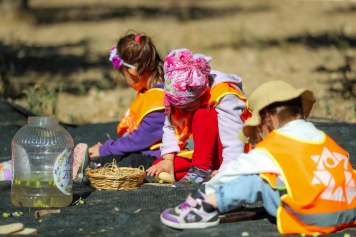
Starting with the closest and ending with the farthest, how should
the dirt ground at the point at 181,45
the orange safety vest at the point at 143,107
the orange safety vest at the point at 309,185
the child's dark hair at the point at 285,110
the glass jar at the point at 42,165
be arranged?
the orange safety vest at the point at 309,185, the child's dark hair at the point at 285,110, the glass jar at the point at 42,165, the orange safety vest at the point at 143,107, the dirt ground at the point at 181,45

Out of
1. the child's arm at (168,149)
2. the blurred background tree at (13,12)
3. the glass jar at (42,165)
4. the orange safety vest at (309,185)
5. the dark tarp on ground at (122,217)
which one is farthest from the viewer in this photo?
the blurred background tree at (13,12)

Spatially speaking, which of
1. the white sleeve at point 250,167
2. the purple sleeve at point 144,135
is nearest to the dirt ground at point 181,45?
the purple sleeve at point 144,135

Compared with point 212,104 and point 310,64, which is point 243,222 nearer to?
point 212,104

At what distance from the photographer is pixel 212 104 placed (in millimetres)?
4848

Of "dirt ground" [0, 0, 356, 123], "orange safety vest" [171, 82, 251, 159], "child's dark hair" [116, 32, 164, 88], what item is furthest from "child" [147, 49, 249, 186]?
"dirt ground" [0, 0, 356, 123]

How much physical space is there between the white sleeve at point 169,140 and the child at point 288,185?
1436 millimetres

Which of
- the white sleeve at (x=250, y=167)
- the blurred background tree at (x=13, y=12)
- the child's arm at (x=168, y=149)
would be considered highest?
the blurred background tree at (x=13, y=12)

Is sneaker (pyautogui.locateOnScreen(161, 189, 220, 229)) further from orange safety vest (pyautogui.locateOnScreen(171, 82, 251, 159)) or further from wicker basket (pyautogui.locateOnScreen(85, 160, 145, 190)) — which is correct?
orange safety vest (pyautogui.locateOnScreen(171, 82, 251, 159))

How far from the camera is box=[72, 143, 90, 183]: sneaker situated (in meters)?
4.88

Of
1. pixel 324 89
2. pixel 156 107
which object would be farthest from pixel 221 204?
pixel 324 89

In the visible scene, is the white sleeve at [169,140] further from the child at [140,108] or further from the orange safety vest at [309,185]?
the orange safety vest at [309,185]

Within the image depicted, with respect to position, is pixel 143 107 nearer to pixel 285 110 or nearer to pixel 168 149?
pixel 168 149

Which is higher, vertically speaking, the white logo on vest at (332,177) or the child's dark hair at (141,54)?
the child's dark hair at (141,54)

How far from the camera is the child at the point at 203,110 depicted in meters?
4.69
